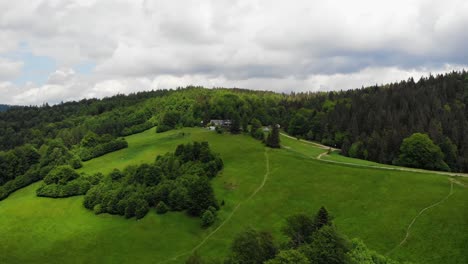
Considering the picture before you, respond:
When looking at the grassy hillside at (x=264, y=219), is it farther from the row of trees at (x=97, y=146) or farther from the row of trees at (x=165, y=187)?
the row of trees at (x=97, y=146)

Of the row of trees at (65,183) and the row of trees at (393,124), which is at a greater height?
the row of trees at (393,124)

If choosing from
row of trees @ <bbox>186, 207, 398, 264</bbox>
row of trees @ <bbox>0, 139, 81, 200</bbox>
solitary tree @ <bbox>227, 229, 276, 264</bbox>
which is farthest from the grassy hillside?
solitary tree @ <bbox>227, 229, 276, 264</bbox>

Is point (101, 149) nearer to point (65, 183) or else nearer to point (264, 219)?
point (65, 183)

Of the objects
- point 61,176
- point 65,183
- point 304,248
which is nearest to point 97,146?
point 61,176

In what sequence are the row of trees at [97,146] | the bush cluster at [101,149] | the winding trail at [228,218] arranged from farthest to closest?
the row of trees at [97,146] < the bush cluster at [101,149] < the winding trail at [228,218]

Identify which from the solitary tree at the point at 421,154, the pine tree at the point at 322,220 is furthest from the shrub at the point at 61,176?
the solitary tree at the point at 421,154

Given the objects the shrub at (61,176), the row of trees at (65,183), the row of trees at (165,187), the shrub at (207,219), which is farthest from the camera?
the shrub at (61,176)

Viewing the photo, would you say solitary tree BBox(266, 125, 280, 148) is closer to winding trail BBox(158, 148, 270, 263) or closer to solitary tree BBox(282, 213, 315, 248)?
winding trail BBox(158, 148, 270, 263)
